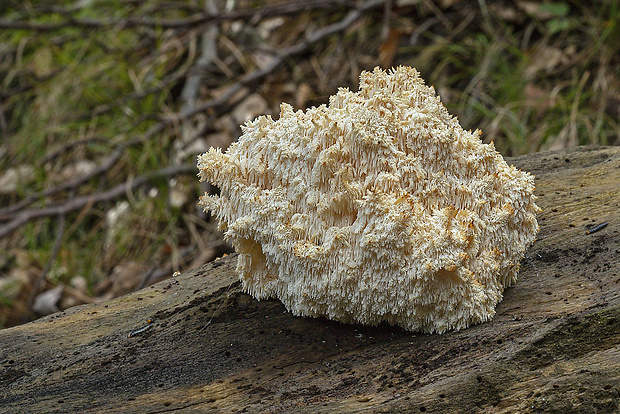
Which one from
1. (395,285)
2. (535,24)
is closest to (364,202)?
(395,285)

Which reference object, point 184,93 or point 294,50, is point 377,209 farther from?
point 184,93

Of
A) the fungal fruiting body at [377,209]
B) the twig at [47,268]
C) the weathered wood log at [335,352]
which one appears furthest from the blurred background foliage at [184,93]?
the fungal fruiting body at [377,209]

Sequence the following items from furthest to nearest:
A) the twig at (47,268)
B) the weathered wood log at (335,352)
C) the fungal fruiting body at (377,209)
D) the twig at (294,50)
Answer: the twig at (294,50), the twig at (47,268), the fungal fruiting body at (377,209), the weathered wood log at (335,352)

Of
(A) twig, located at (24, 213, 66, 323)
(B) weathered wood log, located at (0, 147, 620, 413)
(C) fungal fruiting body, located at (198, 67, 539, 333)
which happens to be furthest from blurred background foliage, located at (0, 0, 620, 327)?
(C) fungal fruiting body, located at (198, 67, 539, 333)

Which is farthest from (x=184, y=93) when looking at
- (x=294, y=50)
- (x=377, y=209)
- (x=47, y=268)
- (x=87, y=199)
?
(x=377, y=209)

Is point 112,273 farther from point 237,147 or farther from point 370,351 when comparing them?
point 370,351

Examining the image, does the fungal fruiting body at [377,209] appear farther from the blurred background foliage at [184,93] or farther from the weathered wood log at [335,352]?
the blurred background foliage at [184,93]
